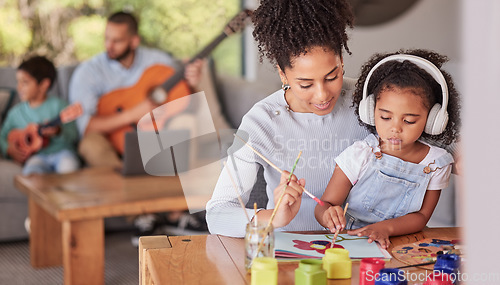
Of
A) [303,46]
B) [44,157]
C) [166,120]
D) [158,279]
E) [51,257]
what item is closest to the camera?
[158,279]

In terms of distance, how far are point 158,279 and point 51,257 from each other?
1.89 metres

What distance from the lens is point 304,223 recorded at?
113cm

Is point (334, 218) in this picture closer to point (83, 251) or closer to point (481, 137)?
point (481, 137)

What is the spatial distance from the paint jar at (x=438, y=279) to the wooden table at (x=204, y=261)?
3cm

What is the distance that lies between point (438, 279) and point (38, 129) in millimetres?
2493

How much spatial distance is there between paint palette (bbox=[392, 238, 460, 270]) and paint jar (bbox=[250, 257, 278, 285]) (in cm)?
24

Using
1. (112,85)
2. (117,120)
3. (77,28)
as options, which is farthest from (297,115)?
(77,28)

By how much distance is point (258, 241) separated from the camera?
0.91 meters

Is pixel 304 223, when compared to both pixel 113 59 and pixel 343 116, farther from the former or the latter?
pixel 113 59

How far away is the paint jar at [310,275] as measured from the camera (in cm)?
82

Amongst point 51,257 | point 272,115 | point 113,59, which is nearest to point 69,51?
point 113,59

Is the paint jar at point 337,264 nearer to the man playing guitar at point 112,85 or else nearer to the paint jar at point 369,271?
the paint jar at point 369,271

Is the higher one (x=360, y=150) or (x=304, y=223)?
(x=360, y=150)

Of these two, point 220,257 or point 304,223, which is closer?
point 220,257
